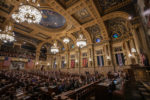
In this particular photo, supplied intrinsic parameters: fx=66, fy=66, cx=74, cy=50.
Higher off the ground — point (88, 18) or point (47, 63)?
point (88, 18)

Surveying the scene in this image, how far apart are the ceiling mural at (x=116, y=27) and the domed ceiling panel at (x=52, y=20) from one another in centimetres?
863

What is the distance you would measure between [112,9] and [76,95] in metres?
11.0

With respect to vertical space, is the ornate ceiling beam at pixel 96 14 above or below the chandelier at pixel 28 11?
above

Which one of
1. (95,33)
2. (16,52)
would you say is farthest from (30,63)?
(95,33)

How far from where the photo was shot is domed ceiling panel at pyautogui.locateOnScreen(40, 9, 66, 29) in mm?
11539

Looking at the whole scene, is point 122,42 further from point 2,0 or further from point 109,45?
point 2,0

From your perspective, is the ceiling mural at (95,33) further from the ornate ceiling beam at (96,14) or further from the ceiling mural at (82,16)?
the ceiling mural at (82,16)

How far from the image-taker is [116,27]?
36.7 ft

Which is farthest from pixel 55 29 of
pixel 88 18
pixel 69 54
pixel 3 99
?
pixel 3 99

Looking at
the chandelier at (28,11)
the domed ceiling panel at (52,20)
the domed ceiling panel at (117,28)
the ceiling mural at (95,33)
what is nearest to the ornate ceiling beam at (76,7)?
the domed ceiling panel at (52,20)

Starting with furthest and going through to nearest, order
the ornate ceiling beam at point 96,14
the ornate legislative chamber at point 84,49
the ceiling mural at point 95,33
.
A: the ceiling mural at point 95,33, the ornate ceiling beam at point 96,14, the ornate legislative chamber at point 84,49

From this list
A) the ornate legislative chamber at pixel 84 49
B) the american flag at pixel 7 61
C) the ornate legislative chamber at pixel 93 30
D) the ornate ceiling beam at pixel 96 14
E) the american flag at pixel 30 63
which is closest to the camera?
the ornate legislative chamber at pixel 84 49

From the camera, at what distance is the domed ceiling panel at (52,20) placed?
1154 centimetres

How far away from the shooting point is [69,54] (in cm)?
1750
